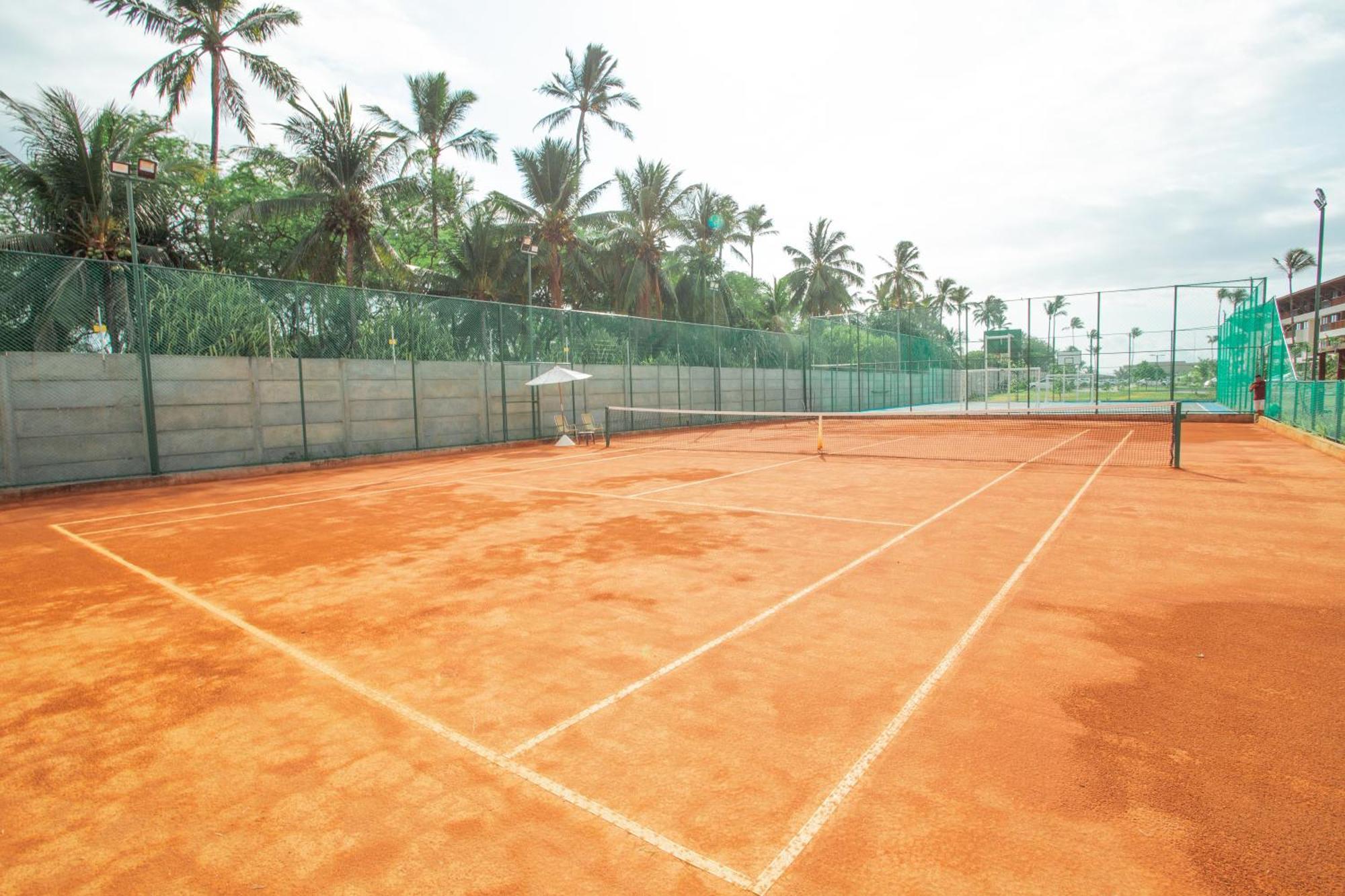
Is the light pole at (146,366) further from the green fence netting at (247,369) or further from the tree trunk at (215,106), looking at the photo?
the tree trunk at (215,106)

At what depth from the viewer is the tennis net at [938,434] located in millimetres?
15211

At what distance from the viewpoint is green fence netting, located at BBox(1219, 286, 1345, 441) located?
14383 millimetres

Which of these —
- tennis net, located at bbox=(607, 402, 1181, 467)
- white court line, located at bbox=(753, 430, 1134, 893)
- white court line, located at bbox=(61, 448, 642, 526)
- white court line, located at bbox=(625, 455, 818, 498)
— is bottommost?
white court line, located at bbox=(753, 430, 1134, 893)

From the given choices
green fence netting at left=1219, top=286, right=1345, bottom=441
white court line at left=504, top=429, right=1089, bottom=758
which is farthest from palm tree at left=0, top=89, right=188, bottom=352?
green fence netting at left=1219, top=286, right=1345, bottom=441

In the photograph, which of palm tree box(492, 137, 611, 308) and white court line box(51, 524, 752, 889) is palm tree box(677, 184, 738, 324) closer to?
palm tree box(492, 137, 611, 308)

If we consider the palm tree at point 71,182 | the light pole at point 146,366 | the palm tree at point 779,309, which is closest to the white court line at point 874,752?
the light pole at point 146,366

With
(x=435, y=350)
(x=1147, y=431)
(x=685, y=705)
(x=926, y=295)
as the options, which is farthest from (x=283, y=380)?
(x=926, y=295)

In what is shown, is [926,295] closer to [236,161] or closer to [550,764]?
[236,161]

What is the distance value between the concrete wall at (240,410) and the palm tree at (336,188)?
25.2 feet

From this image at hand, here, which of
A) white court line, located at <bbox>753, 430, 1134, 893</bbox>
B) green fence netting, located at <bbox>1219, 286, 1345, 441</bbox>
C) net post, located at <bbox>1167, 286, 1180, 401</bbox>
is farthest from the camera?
net post, located at <bbox>1167, 286, 1180, 401</bbox>

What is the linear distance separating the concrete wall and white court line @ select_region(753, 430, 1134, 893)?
15186mm

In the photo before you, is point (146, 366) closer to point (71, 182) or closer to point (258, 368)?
point (258, 368)

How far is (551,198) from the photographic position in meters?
29.9

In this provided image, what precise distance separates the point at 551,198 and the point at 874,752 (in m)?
30.0
